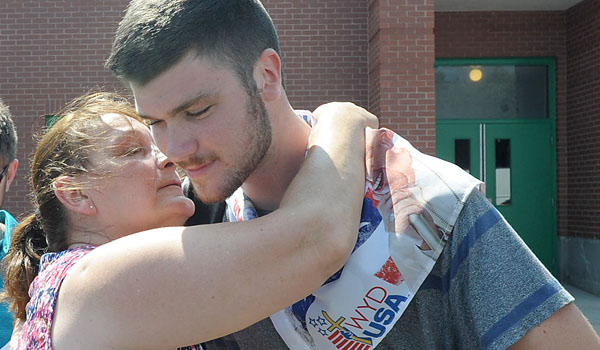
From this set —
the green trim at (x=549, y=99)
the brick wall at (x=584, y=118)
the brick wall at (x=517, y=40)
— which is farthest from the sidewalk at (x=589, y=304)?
the brick wall at (x=517, y=40)

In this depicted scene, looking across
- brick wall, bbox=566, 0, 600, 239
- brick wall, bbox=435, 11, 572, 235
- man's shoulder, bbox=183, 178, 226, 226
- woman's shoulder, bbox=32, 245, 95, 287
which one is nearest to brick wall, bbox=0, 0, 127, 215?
brick wall, bbox=435, 11, 572, 235

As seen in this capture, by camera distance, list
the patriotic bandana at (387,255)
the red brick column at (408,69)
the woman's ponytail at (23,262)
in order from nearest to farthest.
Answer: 1. the patriotic bandana at (387,255)
2. the woman's ponytail at (23,262)
3. the red brick column at (408,69)

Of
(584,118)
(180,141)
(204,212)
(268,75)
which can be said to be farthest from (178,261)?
(584,118)

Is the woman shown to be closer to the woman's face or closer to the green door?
the woman's face

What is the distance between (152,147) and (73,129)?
0.24 metres

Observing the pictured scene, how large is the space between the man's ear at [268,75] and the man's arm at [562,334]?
867mm

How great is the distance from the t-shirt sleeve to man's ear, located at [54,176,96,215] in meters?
1.01

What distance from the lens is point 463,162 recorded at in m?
9.68

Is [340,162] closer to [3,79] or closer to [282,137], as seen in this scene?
[282,137]

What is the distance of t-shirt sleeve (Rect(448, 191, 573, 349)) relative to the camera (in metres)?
1.47

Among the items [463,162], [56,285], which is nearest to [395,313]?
[56,285]

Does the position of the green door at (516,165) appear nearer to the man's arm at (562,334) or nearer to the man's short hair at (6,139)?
the man's short hair at (6,139)

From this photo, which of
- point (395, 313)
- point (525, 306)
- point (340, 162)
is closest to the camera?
point (525, 306)

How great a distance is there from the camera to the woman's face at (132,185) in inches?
74.9
